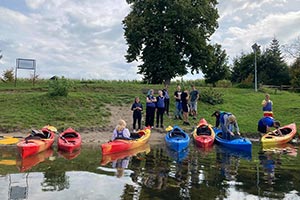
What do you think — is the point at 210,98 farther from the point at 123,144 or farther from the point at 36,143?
the point at 36,143

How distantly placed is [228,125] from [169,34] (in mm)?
18896

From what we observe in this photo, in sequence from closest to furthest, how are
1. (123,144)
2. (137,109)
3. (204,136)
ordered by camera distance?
(123,144)
(204,136)
(137,109)

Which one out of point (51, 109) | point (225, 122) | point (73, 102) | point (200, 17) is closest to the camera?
point (225, 122)

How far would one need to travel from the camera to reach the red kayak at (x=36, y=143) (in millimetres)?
11867

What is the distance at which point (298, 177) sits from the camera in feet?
32.0

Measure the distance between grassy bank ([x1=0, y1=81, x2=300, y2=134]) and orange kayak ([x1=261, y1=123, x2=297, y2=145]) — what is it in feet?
6.02

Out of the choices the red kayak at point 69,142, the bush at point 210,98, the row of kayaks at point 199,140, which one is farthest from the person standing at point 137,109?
the bush at point 210,98

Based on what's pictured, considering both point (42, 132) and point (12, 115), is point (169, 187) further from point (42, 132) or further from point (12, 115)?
point (12, 115)

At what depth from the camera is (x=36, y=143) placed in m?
12.6

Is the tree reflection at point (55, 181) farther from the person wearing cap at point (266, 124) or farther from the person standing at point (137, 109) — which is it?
the person wearing cap at point (266, 124)

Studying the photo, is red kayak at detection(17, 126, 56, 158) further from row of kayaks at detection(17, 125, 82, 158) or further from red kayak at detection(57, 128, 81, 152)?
red kayak at detection(57, 128, 81, 152)

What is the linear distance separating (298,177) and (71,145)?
821cm

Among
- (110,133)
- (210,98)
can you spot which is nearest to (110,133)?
(110,133)

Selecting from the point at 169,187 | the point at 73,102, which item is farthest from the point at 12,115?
the point at 169,187
